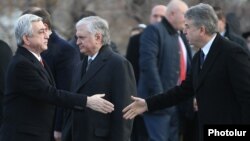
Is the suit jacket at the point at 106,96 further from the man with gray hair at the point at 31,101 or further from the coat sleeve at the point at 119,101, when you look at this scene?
the man with gray hair at the point at 31,101

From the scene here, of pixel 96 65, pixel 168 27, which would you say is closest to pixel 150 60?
pixel 168 27

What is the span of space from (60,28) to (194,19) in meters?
9.58

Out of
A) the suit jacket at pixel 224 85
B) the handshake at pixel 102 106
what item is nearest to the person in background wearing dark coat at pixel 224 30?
the handshake at pixel 102 106

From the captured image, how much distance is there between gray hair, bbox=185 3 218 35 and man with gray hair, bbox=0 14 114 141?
42.5 inches

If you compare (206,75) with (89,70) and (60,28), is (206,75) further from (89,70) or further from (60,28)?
(60,28)

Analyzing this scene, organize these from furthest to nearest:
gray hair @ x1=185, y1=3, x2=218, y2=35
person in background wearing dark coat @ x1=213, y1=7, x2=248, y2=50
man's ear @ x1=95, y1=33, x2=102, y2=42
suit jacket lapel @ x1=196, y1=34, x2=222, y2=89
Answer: person in background wearing dark coat @ x1=213, y1=7, x2=248, y2=50
man's ear @ x1=95, y1=33, x2=102, y2=42
gray hair @ x1=185, y1=3, x2=218, y2=35
suit jacket lapel @ x1=196, y1=34, x2=222, y2=89

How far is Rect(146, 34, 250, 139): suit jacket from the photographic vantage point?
9.09m

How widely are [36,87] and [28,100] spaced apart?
0.47 ft

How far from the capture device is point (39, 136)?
965cm

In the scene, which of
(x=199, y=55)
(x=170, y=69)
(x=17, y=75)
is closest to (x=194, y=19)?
(x=199, y=55)

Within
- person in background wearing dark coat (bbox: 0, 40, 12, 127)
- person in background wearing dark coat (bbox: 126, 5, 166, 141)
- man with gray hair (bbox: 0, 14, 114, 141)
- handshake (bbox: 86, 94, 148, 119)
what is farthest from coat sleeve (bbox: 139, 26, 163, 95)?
man with gray hair (bbox: 0, 14, 114, 141)

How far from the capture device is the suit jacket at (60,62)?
36.8 feet

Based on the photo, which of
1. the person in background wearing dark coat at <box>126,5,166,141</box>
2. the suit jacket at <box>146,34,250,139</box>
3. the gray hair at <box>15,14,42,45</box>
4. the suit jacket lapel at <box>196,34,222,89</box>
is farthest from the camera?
the person in background wearing dark coat at <box>126,5,166,141</box>

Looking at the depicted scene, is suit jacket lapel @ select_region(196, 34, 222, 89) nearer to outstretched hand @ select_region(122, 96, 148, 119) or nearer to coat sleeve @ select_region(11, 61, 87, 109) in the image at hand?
outstretched hand @ select_region(122, 96, 148, 119)
